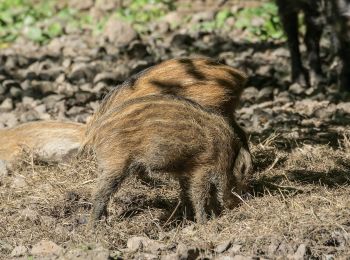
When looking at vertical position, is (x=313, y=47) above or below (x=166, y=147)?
below

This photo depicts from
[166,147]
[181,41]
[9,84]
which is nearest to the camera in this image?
[166,147]

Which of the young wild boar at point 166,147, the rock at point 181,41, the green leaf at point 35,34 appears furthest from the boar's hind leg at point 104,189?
the green leaf at point 35,34

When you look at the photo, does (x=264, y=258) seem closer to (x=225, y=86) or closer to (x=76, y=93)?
(x=225, y=86)

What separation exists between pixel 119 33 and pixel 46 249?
5488 millimetres

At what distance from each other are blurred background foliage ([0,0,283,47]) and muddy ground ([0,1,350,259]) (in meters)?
0.93

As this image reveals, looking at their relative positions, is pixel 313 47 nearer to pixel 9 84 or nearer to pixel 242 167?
pixel 9 84

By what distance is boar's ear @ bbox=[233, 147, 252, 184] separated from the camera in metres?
4.61

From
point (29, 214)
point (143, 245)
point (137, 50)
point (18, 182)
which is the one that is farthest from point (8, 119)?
point (143, 245)

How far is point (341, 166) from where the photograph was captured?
5246 millimetres

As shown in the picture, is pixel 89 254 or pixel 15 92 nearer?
pixel 89 254

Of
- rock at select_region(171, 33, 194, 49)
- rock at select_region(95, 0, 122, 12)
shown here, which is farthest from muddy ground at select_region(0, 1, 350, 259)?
rock at select_region(95, 0, 122, 12)

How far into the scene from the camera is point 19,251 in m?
4.00

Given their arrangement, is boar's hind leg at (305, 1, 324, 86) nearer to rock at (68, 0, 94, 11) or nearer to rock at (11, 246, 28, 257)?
rock at (68, 0, 94, 11)

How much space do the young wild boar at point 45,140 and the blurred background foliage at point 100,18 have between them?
384 cm
